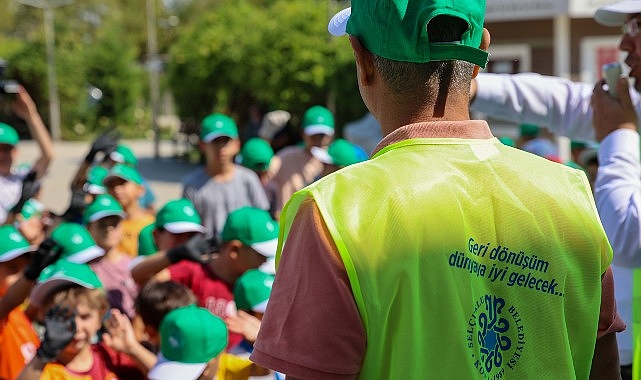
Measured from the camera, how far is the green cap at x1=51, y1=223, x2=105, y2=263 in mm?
4832

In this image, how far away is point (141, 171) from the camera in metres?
25.9

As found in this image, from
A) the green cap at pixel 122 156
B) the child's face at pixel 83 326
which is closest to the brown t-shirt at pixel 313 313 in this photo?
the child's face at pixel 83 326

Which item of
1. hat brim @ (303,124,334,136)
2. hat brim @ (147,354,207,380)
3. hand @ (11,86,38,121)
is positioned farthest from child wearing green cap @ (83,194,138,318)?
hat brim @ (303,124,334,136)

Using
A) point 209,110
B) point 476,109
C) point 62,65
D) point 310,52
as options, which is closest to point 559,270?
point 476,109

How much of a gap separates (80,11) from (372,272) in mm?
69062

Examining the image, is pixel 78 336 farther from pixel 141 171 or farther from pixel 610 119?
pixel 141 171

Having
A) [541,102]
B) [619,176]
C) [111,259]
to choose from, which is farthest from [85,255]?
[619,176]

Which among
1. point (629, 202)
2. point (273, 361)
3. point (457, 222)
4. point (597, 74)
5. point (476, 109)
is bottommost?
point (273, 361)

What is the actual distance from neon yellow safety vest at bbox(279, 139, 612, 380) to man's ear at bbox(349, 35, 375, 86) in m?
0.15

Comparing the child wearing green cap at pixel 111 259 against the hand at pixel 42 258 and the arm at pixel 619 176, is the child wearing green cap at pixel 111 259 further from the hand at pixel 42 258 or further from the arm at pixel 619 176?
the arm at pixel 619 176

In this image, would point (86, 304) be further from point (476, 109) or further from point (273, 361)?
point (273, 361)

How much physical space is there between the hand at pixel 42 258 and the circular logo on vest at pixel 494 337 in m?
3.17

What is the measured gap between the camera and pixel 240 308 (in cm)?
397

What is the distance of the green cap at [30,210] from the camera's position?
21.5 feet
